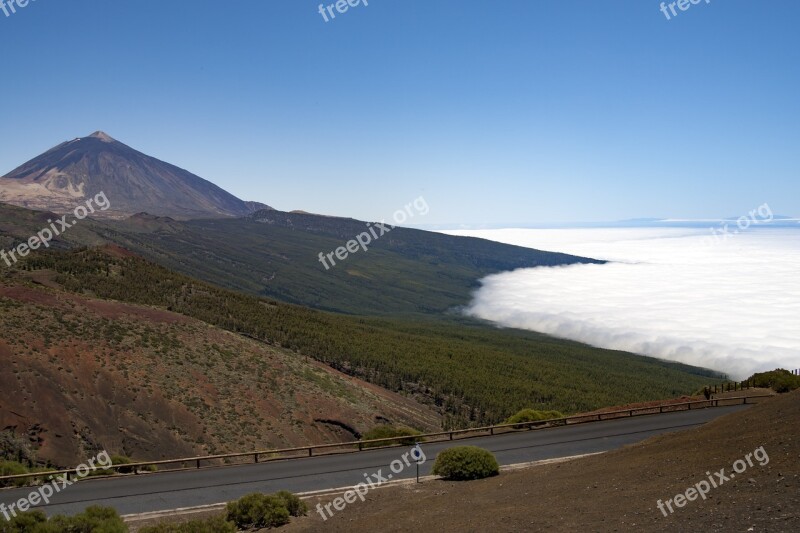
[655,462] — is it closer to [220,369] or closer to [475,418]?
[220,369]

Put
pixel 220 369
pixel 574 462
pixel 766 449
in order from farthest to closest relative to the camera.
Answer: pixel 220 369 < pixel 574 462 < pixel 766 449

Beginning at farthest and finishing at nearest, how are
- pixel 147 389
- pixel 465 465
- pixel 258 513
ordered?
pixel 147 389 → pixel 465 465 → pixel 258 513

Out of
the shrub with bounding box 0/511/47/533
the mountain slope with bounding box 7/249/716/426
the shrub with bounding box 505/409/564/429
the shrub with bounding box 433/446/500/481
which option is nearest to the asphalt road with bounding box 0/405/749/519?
the shrub with bounding box 433/446/500/481

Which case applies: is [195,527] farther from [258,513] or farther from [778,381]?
[778,381]

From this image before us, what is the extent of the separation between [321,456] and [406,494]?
8543 mm

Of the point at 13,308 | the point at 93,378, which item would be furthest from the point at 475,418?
the point at 13,308

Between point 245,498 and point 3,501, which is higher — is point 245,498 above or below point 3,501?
below

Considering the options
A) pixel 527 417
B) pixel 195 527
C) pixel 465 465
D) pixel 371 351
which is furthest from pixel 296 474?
pixel 371 351

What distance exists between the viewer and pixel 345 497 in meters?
18.9

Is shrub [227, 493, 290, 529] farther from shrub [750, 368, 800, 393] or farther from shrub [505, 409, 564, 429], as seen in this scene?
shrub [750, 368, 800, 393]

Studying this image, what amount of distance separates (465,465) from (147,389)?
1003 inches

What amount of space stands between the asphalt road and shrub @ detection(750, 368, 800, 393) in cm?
1400

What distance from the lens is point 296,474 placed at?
22656mm

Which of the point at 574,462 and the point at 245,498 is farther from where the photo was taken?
the point at 574,462
